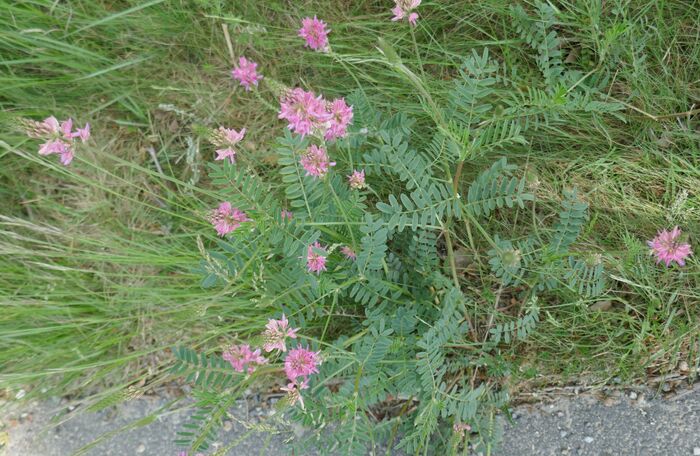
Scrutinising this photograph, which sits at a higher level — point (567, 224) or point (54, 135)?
point (54, 135)

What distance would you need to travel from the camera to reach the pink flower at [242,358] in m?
1.67

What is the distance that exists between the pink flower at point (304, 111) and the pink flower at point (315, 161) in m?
0.10

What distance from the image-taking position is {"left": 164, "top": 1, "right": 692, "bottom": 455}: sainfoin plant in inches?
63.1

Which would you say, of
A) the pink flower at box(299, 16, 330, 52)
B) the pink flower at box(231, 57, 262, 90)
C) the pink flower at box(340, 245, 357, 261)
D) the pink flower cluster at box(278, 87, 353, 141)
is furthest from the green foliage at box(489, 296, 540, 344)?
the pink flower at box(231, 57, 262, 90)

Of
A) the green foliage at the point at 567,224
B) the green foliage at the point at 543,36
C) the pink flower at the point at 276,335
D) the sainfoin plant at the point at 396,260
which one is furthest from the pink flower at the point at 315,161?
the green foliage at the point at 543,36

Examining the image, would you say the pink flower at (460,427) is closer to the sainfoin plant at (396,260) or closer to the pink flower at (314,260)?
the sainfoin plant at (396,260)

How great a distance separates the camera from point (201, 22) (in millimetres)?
2387

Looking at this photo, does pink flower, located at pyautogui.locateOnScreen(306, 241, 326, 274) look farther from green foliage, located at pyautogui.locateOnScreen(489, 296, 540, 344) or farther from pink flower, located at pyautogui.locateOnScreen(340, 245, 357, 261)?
green foliage, located at pyautogui.locateOnScreen(489, 296, 540, 344)

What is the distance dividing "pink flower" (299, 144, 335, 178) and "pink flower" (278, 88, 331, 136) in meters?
0.10

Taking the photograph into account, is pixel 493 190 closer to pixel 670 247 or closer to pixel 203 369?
pixel 670 247

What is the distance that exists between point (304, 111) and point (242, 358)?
0.69 metres

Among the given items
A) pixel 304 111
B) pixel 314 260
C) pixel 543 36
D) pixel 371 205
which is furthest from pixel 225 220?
pixel 543 36

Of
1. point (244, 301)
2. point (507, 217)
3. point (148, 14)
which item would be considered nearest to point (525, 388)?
point (507, 217)

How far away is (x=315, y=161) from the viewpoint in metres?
1.58
